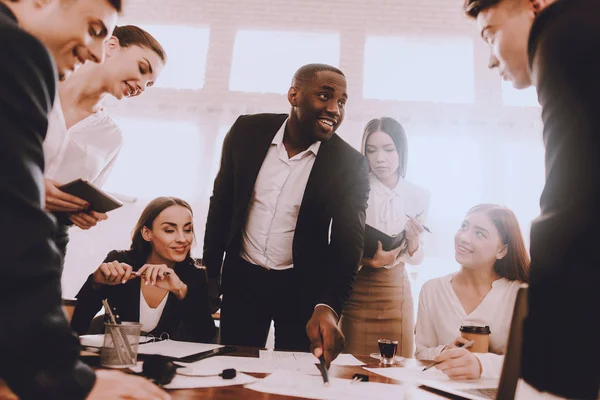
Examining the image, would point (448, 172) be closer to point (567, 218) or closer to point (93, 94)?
point (93, 94)

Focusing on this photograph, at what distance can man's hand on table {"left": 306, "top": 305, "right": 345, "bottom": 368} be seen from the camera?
1.10 m

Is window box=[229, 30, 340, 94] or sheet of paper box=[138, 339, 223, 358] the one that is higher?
window box=[229, 30, 340, 94]

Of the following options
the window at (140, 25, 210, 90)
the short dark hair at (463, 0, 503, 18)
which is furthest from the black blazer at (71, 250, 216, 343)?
the window at (140, 25, 210, 90)

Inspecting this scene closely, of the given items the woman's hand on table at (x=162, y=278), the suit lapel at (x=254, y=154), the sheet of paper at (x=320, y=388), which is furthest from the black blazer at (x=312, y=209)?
the sheet of paper at (x=320, y=388)

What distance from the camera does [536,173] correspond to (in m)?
3.93

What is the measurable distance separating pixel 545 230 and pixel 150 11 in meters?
4.70

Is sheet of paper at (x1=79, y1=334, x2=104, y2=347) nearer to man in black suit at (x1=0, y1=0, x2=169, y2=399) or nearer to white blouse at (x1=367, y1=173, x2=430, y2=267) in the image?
man in black suit at (x1=0, y1=0, x2=169, y2=399)

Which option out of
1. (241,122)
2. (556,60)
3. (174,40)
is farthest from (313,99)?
(174,40)

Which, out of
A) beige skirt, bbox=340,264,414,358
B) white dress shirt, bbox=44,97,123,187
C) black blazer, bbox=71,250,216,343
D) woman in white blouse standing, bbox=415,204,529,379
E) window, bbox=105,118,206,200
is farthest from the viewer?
window, bbox=105,118,206,200

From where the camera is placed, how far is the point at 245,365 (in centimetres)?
112

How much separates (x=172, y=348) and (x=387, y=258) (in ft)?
3.97

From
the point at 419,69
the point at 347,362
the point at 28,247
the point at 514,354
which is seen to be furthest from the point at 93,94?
the point at 419,69

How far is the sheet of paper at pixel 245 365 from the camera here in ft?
3.36

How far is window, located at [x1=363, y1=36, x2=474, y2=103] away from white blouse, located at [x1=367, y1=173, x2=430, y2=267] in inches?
75.6
